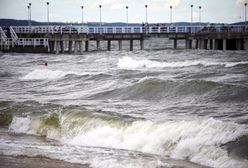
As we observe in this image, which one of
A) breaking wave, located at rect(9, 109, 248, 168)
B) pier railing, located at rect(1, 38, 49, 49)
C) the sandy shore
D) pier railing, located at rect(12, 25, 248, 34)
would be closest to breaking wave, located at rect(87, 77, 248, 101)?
breaking wave, located at rect(9, 109, 248, 168)

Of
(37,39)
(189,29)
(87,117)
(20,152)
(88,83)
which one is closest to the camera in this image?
(20,152)

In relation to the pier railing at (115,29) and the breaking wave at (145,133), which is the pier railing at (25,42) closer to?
the pier railing at (115,29)

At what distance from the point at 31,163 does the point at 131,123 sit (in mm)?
3750

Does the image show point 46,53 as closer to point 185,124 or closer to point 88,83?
point 88,83

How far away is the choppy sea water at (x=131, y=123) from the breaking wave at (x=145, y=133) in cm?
2

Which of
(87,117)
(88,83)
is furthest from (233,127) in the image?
(88,83)

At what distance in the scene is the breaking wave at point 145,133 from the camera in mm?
10930

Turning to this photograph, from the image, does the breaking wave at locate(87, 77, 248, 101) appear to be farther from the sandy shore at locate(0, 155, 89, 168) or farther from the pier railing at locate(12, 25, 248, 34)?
the pier railing at locate(12, 25, 248, 34)

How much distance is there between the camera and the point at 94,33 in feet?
196

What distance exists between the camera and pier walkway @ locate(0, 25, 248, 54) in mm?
54969

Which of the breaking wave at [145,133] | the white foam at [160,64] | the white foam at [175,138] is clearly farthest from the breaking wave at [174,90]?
the white foam at [160,64]

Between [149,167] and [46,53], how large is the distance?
47.3 metres

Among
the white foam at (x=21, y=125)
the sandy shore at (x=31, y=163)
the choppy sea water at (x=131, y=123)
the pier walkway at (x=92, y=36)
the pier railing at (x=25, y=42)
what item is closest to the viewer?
the sandy shore at (x=31, y=163)

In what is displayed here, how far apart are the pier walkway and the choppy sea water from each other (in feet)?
97.8
